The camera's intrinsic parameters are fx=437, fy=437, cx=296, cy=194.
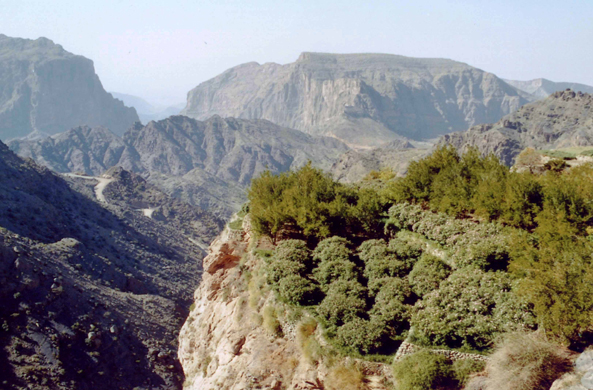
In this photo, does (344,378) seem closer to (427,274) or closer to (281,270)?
(427,274)

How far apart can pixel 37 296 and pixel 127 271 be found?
16819mm

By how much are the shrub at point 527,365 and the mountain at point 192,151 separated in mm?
126056

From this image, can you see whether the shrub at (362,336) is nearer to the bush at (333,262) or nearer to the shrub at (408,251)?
the bush at (333,262)

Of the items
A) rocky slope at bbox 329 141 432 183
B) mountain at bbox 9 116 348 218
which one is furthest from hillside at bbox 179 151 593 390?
mountain at bbox 9 116 348 218

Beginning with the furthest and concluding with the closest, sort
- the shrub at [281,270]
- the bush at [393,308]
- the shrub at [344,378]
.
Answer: the shrub at [281,270], the bush at [393,308], the shrub at [344,378]

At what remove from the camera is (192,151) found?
174000 millimetres

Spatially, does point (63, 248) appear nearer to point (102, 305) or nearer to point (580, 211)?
point (102, 305)

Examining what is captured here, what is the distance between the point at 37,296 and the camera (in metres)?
31.8

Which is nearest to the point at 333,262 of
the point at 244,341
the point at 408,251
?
the point at 408,251

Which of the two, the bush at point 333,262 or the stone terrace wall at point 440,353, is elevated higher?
the bush at point 333,262

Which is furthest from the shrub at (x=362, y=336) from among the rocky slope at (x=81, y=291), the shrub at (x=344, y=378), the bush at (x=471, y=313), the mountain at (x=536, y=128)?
the mountain at (x=536, y=128)

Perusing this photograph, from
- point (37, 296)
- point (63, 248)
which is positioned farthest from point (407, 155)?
point (37, 296)

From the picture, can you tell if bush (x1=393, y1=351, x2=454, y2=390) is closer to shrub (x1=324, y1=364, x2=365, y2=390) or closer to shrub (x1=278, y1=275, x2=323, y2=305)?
shrub (x1=324, y1=364, x2=365, y2=390)

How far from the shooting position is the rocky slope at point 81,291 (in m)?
29.3
